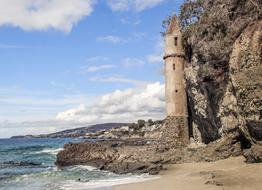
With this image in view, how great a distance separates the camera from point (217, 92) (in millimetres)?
27234

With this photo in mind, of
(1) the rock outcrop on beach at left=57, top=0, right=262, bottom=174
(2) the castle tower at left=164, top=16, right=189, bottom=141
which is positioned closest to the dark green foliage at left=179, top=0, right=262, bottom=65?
(1) the rock outcrop on beach at left=57, top=0, right=262, bottom=174

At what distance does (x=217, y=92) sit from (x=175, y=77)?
7007 millimetres

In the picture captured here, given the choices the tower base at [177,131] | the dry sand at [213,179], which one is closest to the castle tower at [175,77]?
the tower base at [177,131]

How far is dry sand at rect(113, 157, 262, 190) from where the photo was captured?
1742cm

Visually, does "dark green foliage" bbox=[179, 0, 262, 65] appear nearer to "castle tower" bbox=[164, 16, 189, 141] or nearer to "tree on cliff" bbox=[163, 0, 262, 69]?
"tree on cliff" bbox=[163, 0, 262, 69]

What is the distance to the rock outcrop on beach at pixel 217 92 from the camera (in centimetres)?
2134

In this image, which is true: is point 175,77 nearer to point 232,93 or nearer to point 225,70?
point 225,70

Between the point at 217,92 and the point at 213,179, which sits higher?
the point at 217,92

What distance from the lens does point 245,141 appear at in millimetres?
25609

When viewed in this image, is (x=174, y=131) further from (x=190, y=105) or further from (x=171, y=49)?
(x=171, y=49)

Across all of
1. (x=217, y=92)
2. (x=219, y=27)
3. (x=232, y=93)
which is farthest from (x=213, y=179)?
(x=219, y=27)

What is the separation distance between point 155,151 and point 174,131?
263 centimetres

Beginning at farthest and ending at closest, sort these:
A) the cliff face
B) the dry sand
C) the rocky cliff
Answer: the rocky cliff, the cliff face, the dry sand

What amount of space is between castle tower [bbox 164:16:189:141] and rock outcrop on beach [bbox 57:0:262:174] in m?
0.58
